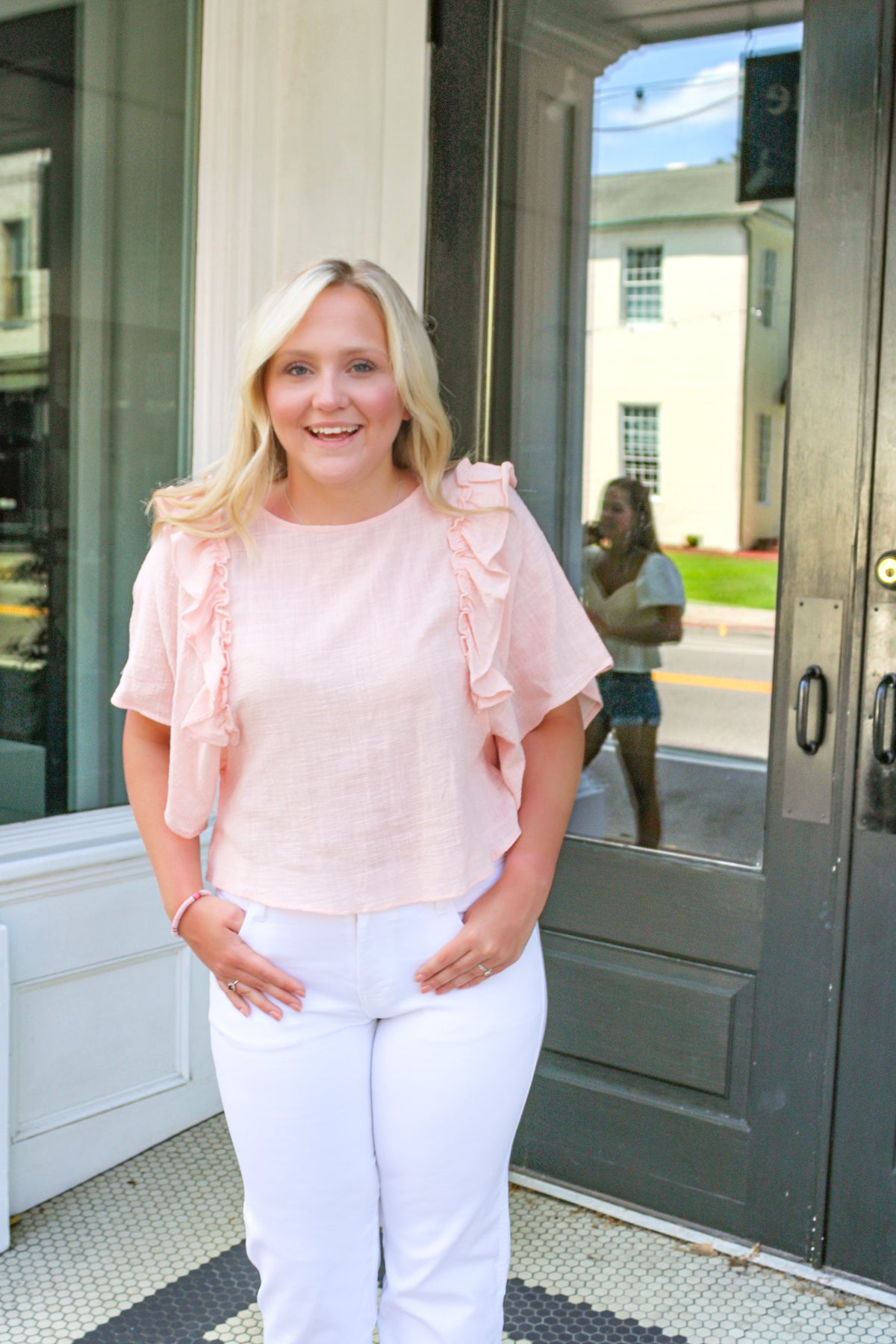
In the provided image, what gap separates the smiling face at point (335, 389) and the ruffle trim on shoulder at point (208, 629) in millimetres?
156

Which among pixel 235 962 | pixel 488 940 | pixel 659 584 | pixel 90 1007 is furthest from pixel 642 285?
pixel 90 1007

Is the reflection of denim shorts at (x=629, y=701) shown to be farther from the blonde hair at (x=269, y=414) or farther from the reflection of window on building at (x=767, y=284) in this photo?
the blonde hair at (x=269, y=414)

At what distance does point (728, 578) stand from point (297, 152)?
1.26 m

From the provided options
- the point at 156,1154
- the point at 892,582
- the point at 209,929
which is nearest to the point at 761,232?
the point at 892,582

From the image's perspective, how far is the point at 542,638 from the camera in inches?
61.2

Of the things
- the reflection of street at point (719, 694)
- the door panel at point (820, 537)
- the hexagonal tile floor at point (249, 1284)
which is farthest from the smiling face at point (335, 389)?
the hexagonal tile floor at point (249, 1284)

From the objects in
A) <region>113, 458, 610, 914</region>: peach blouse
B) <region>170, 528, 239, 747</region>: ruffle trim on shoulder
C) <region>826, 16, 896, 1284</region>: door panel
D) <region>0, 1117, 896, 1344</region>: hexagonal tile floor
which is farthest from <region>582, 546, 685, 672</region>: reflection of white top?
<region>170, 528, 239, 747</region>: ruffle trim on shoulder

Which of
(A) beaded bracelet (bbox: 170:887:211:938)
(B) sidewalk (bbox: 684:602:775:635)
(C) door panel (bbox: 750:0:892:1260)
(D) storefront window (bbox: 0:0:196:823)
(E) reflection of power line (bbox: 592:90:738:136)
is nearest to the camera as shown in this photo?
(A) beaded bracelet (bbox: 170:887:211:938)

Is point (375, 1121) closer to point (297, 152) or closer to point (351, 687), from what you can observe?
point (351, 687)

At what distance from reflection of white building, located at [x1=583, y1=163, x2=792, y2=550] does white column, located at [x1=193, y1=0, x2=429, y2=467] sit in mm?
390

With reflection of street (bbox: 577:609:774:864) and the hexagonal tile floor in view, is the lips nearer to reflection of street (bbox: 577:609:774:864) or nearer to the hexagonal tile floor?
reflection of street (bbox: 577:609:774:864)

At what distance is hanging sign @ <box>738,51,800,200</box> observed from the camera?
2.18m

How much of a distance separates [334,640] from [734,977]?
1263mm

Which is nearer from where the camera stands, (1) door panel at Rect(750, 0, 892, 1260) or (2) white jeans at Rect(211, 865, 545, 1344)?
(2) white jeans at Rect(211, 865, 545, 1344)
